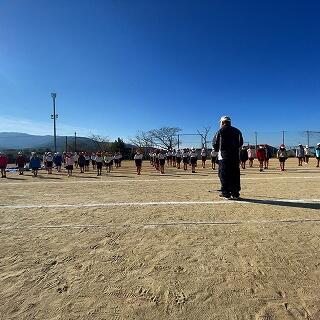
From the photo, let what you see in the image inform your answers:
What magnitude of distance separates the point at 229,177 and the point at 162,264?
4771 mm

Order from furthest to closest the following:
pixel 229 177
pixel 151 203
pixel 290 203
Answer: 1. pixel 229 177
2. pixel 151 203
3. pixel 290 203

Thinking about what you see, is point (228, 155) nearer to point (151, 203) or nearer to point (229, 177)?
point (229, 177)

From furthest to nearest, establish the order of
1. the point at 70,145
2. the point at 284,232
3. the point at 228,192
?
1. the point at 70,145
2. the point at 228,192
3. the point at 284,232

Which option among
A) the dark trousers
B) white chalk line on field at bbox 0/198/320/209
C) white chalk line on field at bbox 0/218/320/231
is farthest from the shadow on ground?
white chalk line on field at bbox 0/218/320/231

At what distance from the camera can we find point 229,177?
27.6 feet

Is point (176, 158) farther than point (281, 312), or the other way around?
point (176, 158)

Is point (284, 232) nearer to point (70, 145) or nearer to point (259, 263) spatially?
point (259, 263)

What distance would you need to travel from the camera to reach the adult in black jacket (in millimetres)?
8359

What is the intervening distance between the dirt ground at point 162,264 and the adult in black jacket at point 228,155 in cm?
134

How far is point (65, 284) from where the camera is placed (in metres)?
3.48

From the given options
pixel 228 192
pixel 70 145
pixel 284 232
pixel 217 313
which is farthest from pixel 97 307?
pixel 70 145

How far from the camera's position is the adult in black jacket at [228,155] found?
8.36 metres

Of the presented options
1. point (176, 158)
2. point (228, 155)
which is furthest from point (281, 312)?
point (176, 158)

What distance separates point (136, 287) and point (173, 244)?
132 cm
